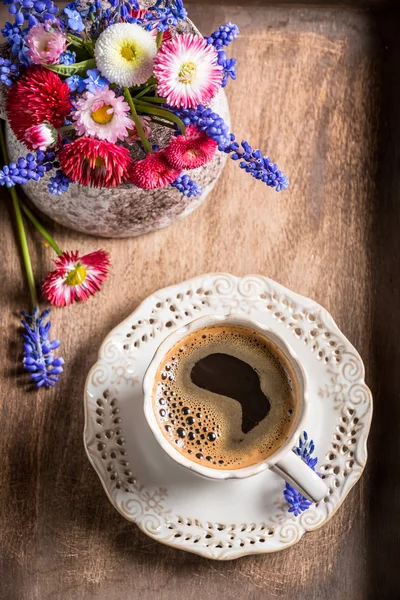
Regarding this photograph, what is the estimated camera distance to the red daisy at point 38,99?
0.71 metres

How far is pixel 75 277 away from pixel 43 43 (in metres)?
0.38

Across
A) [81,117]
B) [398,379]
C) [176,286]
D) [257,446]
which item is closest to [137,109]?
[81,117]

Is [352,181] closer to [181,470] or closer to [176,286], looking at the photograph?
[176,286]

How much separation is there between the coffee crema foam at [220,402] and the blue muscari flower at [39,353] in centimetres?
19

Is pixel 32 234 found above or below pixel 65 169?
below

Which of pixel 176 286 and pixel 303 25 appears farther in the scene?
pixel 303 25

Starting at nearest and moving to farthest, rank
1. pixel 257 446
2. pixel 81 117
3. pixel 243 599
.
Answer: pixel 81 117 → pixel 257 446 → pixel 243 599

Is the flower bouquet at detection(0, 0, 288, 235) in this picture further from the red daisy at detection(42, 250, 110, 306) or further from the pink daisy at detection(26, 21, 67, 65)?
the red daisy at detection(42, 250, 110, 306)

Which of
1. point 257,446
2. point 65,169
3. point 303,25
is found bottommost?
point 257,446

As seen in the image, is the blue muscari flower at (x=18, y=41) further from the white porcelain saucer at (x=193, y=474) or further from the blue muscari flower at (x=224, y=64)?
the white porcelain saucer at (x=193, y=474)

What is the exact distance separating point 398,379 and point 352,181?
0.31m

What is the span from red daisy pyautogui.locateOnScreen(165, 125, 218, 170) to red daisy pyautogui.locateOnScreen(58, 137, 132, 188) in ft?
0.16

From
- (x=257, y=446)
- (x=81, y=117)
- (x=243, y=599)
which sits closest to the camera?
(x=81, y=117)

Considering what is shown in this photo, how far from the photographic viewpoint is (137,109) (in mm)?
761
